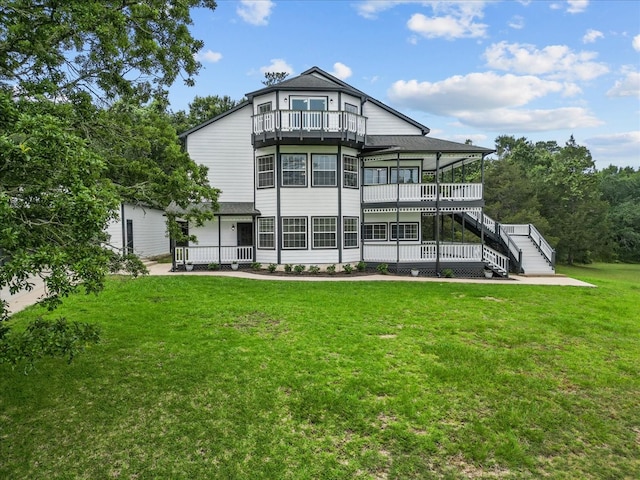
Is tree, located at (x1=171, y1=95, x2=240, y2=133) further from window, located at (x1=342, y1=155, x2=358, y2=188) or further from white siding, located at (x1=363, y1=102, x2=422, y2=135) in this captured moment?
window, located at (x1=342, y1=155, x2=358, y2=188)

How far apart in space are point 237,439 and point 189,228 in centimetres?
1538

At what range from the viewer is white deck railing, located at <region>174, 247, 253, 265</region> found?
1836 cm

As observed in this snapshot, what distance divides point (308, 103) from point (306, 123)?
5.00 ft

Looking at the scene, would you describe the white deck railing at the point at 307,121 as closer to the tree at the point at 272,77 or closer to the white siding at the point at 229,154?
the white siding at the point at 229,154

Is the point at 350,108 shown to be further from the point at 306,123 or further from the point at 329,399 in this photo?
the point at 329,399

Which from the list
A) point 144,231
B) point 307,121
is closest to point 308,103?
point 307,121

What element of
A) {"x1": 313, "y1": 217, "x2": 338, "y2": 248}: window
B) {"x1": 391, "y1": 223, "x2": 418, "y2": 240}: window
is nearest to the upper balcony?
{"x1": 313, "y1": 217, "x2": 338, "y2": 248}: window

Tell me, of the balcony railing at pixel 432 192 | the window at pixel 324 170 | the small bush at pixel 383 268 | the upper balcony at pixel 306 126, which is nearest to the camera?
the upper balcony at pixel 306 126

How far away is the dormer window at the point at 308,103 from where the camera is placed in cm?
1797

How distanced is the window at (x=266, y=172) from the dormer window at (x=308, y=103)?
9.14 ft

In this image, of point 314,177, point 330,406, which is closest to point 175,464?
point 330,406

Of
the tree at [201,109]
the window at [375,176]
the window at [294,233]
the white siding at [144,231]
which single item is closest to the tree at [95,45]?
the window at [294,233]

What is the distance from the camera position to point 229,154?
761 inches

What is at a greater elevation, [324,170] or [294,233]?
[324,170]
